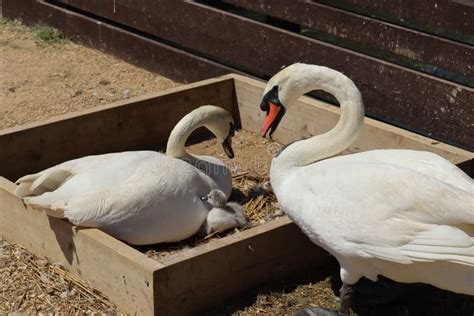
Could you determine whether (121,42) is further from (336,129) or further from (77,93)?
(336,129)

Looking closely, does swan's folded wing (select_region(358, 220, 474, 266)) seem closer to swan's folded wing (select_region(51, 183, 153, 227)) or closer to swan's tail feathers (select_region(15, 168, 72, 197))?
swan's folded wing (select_region(51, 183, 153, 227))

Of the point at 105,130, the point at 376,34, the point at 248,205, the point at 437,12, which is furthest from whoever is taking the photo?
the point at 376,34

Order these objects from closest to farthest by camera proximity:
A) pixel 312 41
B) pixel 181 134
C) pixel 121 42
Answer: pixel 181 134 < pixel 312 41 < pixel 121 42

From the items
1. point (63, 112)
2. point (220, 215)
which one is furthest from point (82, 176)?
point (63, 112)

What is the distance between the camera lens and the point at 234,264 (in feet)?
14.9

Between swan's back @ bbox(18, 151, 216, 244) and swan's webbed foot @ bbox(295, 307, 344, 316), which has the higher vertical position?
swan's back @ bbox(18, 151, 216, 244)

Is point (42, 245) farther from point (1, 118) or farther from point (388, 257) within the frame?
point (1, 118)

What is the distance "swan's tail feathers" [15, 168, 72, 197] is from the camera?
4.92 meters

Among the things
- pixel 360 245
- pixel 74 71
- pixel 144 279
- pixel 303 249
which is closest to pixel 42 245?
pixel 144 279

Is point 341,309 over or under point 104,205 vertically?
under

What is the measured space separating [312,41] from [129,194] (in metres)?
2.69

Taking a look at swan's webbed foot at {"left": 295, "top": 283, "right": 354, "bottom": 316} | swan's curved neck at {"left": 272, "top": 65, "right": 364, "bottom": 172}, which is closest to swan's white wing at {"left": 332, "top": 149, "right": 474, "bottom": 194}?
swan's curved neck at {"left": 272, "top": 65, "right": 364, "bottom": 172}

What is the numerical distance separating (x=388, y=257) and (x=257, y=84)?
2.75m

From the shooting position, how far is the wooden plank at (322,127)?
553cm
